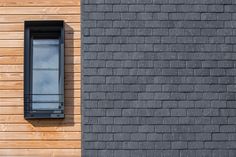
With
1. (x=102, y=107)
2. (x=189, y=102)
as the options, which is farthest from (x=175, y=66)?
(x=102, y=107)

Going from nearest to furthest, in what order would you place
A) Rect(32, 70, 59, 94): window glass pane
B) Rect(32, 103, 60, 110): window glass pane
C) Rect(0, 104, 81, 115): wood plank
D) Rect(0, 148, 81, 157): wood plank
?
1. Rect(0, 148, 81, 157): wood plank
2. Rect(0, 104, 81, 115): wood plank
3. Rect(32, 103, 60, 110): window glass pane
4. Rect(32, 70, 59, 94): window glass pane

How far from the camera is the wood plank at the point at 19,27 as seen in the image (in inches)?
383

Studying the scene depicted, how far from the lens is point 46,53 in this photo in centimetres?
982

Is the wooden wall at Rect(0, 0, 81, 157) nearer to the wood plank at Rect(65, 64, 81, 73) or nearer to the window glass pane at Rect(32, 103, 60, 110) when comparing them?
the wood plank at Rect(65, 64, 81, 73)

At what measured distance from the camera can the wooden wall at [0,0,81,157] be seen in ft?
30.9

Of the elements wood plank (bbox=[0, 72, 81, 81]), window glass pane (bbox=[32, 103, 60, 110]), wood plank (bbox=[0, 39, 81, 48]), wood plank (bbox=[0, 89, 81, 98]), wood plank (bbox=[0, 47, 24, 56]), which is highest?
wood plank (bbox=[0, 39, 81, 48])

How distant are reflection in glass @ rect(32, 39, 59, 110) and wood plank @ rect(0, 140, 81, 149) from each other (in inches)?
18.3

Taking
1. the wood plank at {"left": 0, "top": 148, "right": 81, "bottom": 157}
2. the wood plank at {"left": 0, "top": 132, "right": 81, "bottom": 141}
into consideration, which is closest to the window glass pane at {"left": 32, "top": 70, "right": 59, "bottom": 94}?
the wood plank at {"left": 0, "top": 132, "right": 81, "bottom": 141}

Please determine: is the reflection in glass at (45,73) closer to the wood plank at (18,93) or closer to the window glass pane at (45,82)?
the window glass pane at (45,82)

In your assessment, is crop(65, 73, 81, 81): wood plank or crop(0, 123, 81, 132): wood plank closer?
crop(0, 123, 81, 132): wood plank

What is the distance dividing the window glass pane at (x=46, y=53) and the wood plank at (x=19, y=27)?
26cm

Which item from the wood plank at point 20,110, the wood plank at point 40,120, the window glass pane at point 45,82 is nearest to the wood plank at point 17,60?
the window glass pane at point 45,82

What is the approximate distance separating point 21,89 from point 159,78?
5.80 ft

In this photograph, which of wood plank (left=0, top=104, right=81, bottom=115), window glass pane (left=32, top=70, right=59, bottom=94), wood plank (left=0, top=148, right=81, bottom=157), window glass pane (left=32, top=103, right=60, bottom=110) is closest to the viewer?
wood plank (left=0, top=148, right=81, bottom=157)
